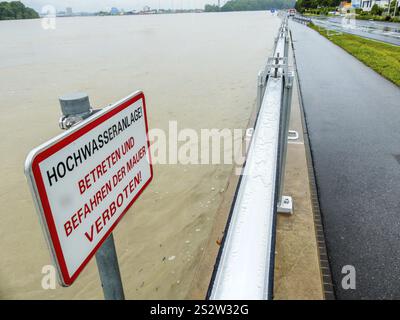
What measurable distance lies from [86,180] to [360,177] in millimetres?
5173

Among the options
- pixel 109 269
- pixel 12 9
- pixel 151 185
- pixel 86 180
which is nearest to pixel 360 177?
pixel 151 185

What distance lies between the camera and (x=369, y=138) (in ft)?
22.8

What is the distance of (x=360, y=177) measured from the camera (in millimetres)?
5324

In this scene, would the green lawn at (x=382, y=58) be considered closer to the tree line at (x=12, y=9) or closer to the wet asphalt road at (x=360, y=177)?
the wet asphalt road at (x=360, y=177)

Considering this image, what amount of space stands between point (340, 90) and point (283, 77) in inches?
352

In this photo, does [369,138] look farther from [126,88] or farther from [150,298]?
[126,88]

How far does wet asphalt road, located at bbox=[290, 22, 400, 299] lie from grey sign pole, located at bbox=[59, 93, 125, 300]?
250 centimetres

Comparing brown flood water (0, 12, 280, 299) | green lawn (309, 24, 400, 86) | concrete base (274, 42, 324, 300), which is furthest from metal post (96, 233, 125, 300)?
green lawn (309, 24, 400, 86)

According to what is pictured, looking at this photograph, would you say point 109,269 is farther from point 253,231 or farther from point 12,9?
point 12,9

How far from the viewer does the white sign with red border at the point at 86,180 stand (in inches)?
37.0

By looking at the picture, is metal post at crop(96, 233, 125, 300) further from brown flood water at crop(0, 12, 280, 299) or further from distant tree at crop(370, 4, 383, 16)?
Result: distant tree at crop(370, 4, 383, 16)

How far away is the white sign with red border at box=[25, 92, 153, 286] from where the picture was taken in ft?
3.08

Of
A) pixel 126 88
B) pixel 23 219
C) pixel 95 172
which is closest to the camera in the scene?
pixel 95 172
